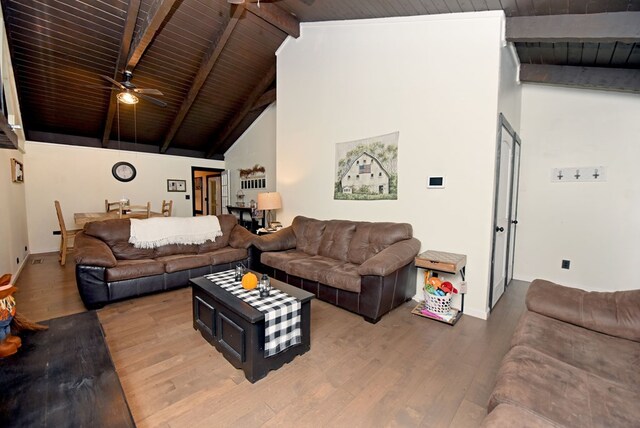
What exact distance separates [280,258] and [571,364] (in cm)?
274

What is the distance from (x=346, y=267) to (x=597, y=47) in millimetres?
3432

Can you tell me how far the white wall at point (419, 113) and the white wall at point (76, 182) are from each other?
15.6ft

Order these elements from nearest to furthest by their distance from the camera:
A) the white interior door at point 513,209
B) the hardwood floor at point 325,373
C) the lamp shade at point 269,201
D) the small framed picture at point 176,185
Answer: the hardwood floor at point 325,373, the white interior door at point 513,209, the lamp shade at point 269,201, the small framed picture at point 176,185

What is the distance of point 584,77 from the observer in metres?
3.21

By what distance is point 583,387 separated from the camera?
1120mm

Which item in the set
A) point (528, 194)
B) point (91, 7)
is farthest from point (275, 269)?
point (91, 7)

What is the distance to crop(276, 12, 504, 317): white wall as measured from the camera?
2.76 metres

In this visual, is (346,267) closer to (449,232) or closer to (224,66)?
(449,232)

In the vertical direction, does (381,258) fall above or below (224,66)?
below

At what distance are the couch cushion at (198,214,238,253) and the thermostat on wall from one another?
2.92 metres

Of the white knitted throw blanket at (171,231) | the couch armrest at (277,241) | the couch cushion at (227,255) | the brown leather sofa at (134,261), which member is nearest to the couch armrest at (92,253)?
the brown leather sofa at (134,261)

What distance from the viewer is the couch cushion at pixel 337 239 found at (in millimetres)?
3469

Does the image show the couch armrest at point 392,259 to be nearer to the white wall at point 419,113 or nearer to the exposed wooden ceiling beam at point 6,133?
the white wall at point 419,113

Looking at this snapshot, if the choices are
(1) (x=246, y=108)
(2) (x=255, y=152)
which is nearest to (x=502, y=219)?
(1) (x=246, y=108)
